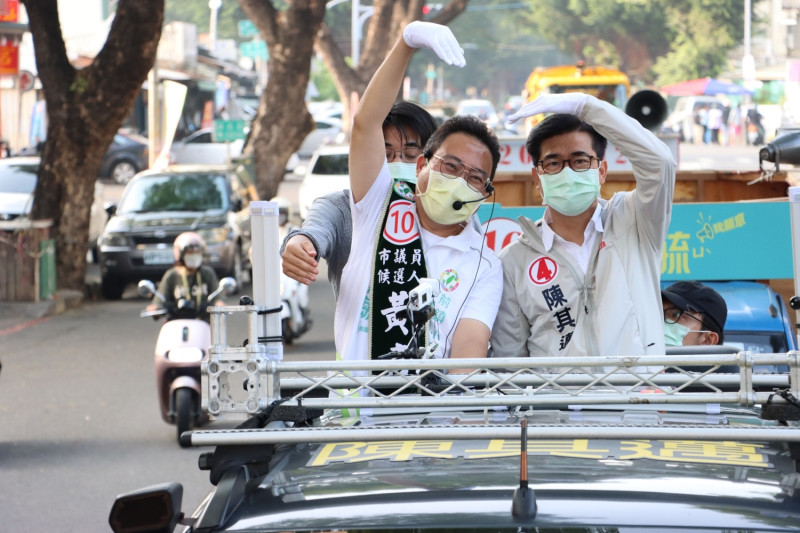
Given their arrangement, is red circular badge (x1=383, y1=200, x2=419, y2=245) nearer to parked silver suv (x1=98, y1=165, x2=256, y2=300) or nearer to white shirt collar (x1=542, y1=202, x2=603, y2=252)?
white shirt collar (x1=542, y1=202, x2=603, y2=252)

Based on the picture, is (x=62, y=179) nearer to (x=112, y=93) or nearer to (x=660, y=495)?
(x=112, y=93)

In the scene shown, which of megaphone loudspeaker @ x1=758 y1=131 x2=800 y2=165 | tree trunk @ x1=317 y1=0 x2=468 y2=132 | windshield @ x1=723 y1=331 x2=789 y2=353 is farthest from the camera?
tree trunk @ x1=317 y1=0 x2=468 y2=132

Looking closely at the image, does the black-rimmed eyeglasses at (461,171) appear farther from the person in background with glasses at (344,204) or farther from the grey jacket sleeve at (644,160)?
the grey jacket sleeve at (644,160)

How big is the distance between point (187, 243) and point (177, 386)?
5.09 ft

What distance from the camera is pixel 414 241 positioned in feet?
12.7

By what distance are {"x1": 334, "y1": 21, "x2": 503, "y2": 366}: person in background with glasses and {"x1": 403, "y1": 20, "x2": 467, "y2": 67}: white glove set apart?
3.5 inches

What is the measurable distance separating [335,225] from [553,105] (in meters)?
0.83

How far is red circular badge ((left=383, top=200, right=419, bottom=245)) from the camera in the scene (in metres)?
3.87

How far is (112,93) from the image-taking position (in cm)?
1664

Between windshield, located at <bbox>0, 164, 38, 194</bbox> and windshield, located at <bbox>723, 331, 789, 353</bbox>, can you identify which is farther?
windshield, located at <bbox>0, 164, 38, 194</bbox>

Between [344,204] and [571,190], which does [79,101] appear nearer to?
[344,204]

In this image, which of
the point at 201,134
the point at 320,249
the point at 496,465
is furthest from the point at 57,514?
the point at 201,134

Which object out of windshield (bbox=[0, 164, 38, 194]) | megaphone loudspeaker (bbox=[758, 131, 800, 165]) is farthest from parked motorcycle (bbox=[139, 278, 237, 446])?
windshield (bbox=[0, 164, 38, 194])

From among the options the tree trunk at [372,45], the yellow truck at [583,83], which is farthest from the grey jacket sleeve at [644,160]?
the tree trunk at [372,45]
